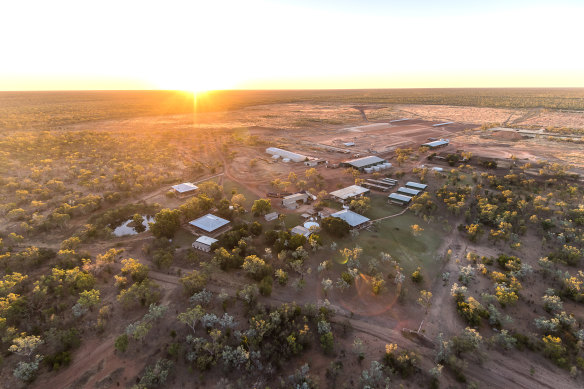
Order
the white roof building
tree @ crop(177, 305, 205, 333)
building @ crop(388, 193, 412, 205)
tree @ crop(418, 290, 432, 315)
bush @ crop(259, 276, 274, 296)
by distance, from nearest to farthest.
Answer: tree @ crop(177, 305, 205, 333), tree @ crop(418, 290, 432, 315), bush @ crop(259, 276, 274, 296), building @ crop(388, 193, 412, 205), the white roof building

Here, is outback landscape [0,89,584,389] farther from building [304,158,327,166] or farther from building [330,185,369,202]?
building [304,158,327,166]

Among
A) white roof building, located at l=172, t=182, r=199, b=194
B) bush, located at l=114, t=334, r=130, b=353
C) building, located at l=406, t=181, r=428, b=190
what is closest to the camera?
bush, located at l=114, t=334, r=130, b=353

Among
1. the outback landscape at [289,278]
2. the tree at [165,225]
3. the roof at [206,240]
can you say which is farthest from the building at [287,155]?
the roof at [206,240]

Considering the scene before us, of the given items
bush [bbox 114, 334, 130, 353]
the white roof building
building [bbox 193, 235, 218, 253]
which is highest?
the white roof building

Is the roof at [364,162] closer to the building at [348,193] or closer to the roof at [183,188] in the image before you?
the building at [348,193]

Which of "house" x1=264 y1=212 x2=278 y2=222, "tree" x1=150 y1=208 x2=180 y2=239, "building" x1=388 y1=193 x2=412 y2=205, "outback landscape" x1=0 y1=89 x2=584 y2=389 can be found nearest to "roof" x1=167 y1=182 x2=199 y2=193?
"outback landscape" x1=0 y1=89 x2=584 y2=389

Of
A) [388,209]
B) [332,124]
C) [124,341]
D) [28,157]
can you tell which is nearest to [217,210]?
[124,341]
